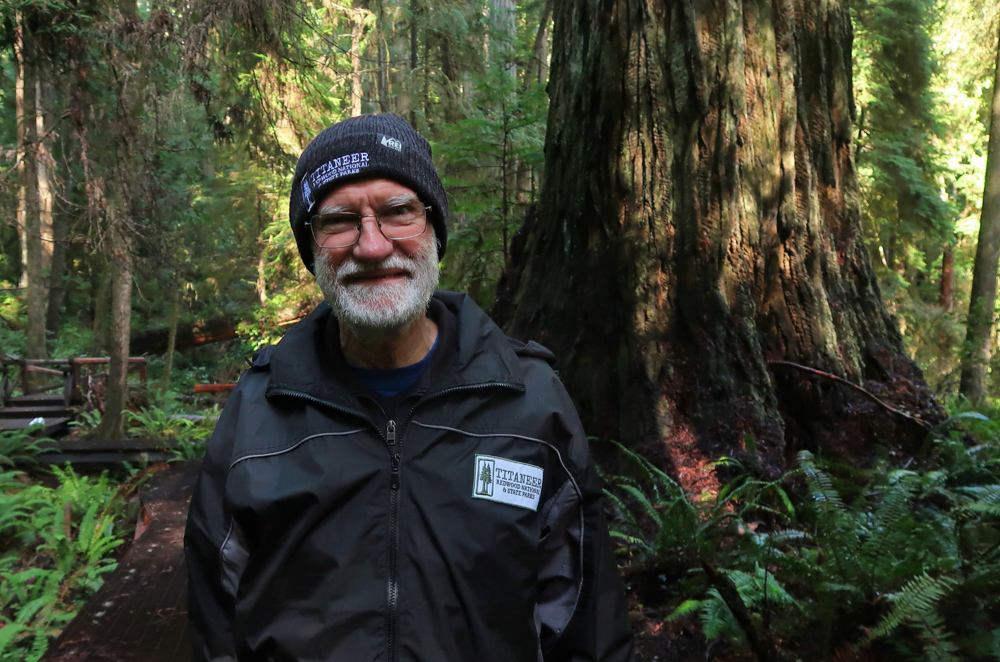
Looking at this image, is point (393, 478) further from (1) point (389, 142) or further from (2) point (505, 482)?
(1) point (389, 142)

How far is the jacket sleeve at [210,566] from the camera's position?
1757mm

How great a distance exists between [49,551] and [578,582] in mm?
6803

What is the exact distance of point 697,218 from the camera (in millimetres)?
4285

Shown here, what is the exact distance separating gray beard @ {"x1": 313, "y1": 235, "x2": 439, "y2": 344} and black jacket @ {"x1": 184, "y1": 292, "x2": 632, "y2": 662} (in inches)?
5.0

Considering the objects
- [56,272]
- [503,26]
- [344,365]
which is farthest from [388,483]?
[56,272]

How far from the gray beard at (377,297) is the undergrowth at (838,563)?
55.8 inches

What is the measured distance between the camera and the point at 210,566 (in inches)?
70.3

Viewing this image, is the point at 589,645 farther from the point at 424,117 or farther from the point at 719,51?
the point at 424,117

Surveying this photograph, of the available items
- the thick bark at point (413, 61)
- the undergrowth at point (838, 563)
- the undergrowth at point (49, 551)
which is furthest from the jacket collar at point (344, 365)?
the thick bark at point (413, 61)

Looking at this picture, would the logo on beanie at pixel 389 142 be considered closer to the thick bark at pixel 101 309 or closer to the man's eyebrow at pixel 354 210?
the man's eyebrow at pixel 354 210

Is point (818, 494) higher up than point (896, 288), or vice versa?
point (896, 288)

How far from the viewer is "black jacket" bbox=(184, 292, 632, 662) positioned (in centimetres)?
169

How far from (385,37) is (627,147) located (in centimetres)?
1155

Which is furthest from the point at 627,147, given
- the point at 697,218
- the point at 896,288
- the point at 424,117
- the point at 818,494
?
the point at 424,117
